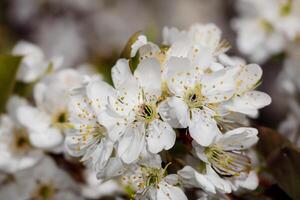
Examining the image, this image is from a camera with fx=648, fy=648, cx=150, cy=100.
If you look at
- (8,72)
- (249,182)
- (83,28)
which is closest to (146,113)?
(249,182)

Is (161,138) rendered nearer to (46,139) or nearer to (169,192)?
(169,192)

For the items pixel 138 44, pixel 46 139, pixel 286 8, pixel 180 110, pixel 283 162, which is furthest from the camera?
pixel 286 8

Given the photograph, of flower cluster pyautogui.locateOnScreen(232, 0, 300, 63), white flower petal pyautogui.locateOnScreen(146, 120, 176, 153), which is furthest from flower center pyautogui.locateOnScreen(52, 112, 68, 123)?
flower cluster pyautogui.locateOnScreen(232, 0, 300, 63)

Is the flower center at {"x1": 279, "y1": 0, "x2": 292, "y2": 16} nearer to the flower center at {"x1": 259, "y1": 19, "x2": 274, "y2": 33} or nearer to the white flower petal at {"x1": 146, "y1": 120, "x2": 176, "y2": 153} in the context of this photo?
the flower center at {"x1": 259, "y1": 19, "x2": 274, "y2": 33}

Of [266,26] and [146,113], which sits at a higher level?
[146,113]

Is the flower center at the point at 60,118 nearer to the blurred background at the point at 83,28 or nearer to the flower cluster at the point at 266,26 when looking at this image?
the flower cluster at the point at 266,26

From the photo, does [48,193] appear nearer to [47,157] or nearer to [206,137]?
[47,157]

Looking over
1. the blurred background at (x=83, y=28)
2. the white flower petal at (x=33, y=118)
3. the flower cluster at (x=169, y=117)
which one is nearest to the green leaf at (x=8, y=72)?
the white flower petal at (x=33, y=118)
